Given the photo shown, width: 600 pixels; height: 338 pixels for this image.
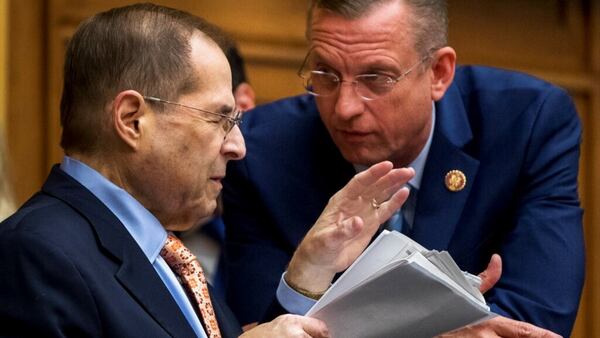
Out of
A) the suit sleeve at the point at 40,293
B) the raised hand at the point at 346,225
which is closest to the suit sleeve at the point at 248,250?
the raised hand at the point at 346,225

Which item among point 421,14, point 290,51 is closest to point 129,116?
point 421,14

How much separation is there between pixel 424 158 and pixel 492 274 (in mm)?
485

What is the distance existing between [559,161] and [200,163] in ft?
3.54

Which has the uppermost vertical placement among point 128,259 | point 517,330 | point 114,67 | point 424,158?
point 114,67

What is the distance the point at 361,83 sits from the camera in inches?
119

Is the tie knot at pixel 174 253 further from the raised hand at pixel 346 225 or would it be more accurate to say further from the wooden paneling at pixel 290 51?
the wooden paneling at pixel 290 51

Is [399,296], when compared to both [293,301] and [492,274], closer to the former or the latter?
[293,301]

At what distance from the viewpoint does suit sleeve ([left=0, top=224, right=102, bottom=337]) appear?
2.04 metres

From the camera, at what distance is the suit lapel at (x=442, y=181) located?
310 cm

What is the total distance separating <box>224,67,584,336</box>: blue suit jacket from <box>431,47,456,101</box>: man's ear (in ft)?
0.31

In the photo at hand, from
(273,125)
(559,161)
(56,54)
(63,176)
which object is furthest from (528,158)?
(56,54)

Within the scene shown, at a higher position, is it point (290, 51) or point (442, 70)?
point (442, 70)

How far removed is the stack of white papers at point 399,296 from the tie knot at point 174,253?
25 centimetres

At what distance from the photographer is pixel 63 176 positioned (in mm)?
2320
